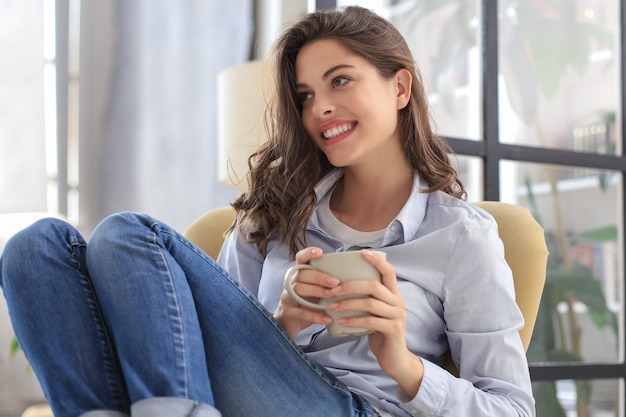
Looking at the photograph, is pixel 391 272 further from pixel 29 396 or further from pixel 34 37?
pixel 34 37

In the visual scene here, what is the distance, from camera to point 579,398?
2146 mm

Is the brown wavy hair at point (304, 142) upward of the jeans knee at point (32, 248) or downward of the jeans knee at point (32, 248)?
upward

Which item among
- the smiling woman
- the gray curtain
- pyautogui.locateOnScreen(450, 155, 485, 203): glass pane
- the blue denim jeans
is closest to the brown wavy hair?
the smiling woman

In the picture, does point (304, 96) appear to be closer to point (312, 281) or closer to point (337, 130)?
point (337, 130)

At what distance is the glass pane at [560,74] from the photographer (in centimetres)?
211

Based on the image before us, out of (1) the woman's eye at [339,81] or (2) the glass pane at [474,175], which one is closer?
(1) the woman's eye at [339,81]

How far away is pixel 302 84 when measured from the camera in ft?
4.42

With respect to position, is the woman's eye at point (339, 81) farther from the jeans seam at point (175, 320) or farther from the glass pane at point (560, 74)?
the glass pane at point (560, 74)

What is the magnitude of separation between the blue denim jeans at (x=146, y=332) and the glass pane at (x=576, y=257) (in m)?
1.19

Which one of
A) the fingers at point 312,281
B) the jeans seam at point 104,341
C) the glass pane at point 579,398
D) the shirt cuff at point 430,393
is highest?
the fingers at point 312,281

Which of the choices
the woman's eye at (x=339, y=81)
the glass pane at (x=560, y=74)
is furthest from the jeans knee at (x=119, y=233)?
the glass pane at (x=560, y=74)

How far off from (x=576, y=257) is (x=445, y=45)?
72cm

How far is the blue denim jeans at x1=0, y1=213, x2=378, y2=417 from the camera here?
0.91m

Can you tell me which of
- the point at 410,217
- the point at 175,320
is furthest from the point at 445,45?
the point at 175,320
